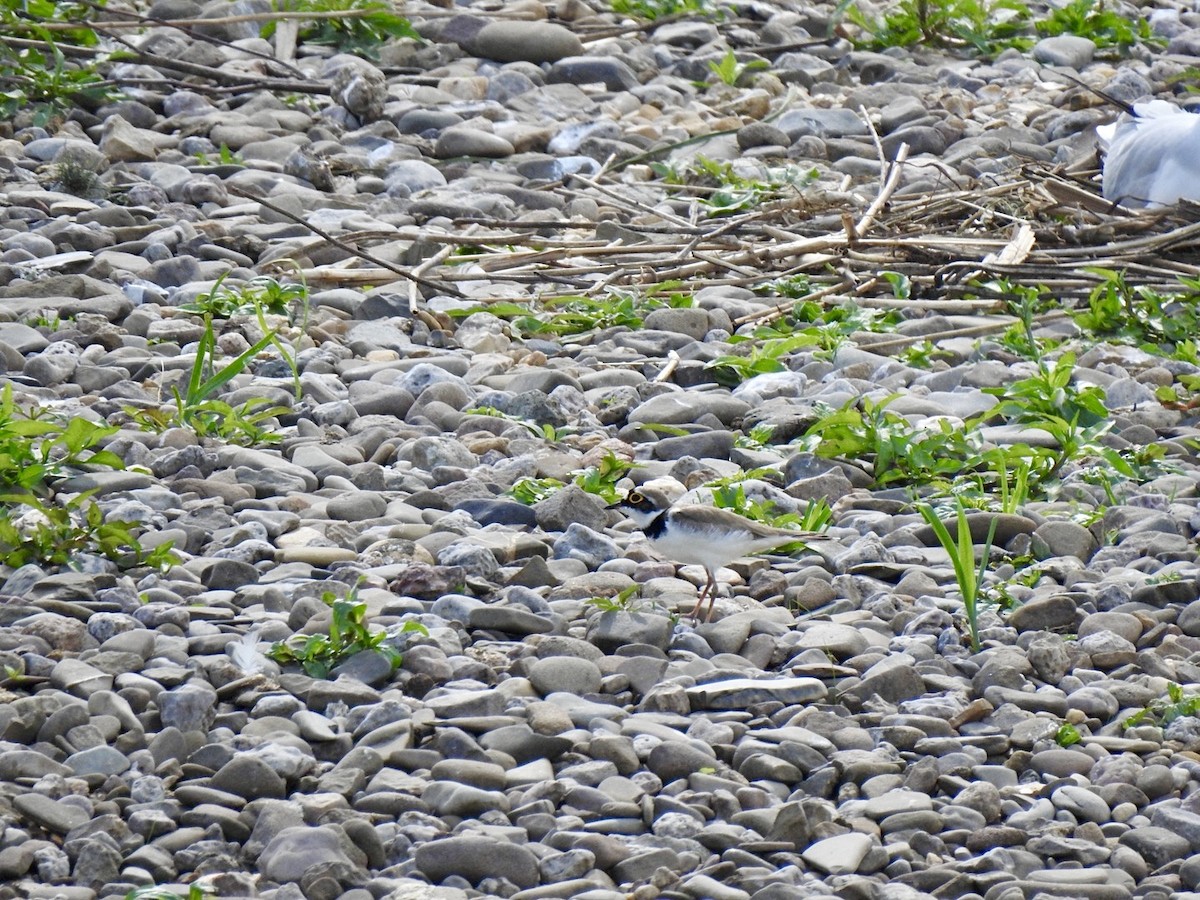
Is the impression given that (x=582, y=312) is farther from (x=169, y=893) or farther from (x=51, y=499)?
(x=169, y=893)

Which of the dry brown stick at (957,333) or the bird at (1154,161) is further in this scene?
the bird at (1154,161)

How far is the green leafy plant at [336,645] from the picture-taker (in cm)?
332

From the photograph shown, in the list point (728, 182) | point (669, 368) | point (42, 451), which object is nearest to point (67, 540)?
point (42, 451)

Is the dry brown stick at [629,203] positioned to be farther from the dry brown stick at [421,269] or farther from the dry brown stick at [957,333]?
the dry brown stick at [957,333]

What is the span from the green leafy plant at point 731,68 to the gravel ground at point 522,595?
155 cm

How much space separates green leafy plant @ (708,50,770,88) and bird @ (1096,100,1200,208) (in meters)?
2.69

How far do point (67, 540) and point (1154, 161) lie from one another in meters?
4.44

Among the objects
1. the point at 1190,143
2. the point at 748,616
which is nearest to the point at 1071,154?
the point at 1190,143

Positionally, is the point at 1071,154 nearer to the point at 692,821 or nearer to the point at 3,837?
the point at 692,821

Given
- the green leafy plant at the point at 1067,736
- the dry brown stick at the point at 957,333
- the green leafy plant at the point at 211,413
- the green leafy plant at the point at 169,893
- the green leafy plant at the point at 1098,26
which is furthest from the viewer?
the green leafy plant at the point at 1098,26

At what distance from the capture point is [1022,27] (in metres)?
9.71

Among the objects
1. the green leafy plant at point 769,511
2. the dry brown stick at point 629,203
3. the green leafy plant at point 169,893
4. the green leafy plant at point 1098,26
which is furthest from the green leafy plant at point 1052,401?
the green leafy plant at point 1098,26

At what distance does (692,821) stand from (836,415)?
1.94 metres

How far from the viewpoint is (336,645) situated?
3.35m
